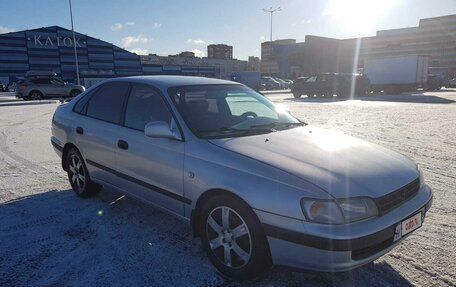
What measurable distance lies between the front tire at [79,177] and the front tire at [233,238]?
220 centimetres

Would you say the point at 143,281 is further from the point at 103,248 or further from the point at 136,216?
the point at 136,216

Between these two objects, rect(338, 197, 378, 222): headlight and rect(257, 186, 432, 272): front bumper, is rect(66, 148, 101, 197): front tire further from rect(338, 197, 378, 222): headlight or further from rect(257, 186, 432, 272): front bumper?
rect(338, 197, 378, 222): headlight

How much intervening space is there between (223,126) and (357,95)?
24770 mm

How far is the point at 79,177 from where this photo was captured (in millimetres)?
4738

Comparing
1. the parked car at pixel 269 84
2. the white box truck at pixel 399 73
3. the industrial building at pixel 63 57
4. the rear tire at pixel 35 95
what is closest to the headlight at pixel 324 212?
the rear tire at pixel 35 95

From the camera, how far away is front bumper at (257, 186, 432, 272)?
2365 mm

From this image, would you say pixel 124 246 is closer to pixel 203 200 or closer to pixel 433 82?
pixel 203 200

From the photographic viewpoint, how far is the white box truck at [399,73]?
96.0 ft

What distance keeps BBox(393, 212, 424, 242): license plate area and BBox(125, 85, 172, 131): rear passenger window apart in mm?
2122

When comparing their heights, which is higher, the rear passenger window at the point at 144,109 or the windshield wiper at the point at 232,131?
the rear passenger window at the point at 144,109

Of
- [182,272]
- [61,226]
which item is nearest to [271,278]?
[182,272]

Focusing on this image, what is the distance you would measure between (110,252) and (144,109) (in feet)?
4.70

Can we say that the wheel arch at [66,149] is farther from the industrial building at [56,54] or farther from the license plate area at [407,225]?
the industrial building at [56,54]

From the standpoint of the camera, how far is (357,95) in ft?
85.9
